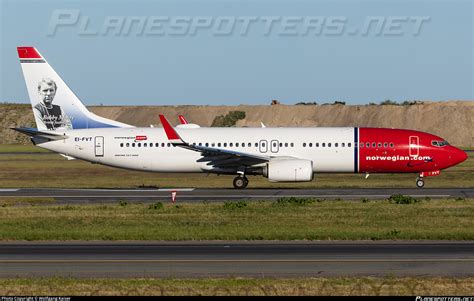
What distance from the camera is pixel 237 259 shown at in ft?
73.3

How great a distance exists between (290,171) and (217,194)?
4.45 meters

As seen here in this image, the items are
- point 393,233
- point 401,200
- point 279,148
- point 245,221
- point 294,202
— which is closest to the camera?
point 393,233

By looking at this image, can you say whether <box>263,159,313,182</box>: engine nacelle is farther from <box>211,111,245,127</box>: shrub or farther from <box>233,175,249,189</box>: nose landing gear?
<box>211,111,245,127</box>: shrub

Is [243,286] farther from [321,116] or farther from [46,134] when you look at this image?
[321,116]

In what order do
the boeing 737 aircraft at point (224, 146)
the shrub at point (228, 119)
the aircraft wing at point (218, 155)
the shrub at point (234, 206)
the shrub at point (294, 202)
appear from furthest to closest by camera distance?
the shrub at point (228, 119), the boeing 737 aircraft at point (224, 146), the aircraft wing at point (218, 155), the shrub at point (294, 202), the shrub at point (234, 206)

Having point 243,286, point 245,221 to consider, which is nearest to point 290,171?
point 245,221

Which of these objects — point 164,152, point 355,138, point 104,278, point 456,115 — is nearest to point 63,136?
point 164,152

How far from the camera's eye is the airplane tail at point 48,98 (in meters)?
50.7

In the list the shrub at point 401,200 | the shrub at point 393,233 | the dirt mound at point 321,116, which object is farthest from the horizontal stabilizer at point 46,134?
the dirt mound at point 321,116

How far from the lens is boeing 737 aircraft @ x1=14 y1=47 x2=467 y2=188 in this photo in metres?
48.9

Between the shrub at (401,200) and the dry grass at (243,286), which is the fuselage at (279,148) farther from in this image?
the dry grass at (243,286)

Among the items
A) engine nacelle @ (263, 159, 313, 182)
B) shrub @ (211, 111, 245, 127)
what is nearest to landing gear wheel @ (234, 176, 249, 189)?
engine nacelle @ (263, 159, 313, 182)

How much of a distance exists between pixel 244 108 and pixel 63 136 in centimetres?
11001

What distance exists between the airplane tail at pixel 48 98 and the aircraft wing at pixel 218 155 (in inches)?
227
